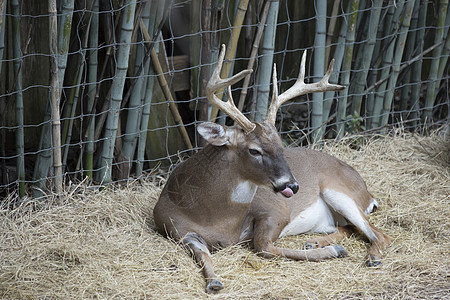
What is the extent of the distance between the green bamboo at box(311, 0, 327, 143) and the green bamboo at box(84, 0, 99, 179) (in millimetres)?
1879

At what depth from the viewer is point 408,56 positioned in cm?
662

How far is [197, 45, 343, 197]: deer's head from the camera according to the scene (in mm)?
4074

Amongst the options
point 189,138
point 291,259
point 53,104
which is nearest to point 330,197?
point 291,259

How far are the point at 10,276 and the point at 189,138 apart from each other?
7.46 ft

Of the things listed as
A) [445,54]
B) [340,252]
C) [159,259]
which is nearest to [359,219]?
[340,252]

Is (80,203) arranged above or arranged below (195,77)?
below

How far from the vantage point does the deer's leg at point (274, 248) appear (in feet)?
14.1

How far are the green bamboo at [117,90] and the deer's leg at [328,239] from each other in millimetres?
1592

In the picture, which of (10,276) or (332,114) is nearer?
(10,276)

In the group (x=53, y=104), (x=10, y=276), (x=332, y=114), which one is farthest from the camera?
(x=332, y=114)

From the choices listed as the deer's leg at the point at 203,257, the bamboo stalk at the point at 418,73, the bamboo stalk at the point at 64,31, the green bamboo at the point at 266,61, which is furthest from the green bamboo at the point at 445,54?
the bamboo stalk at the point at 64,31

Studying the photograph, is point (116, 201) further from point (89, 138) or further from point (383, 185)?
point (383, 185)

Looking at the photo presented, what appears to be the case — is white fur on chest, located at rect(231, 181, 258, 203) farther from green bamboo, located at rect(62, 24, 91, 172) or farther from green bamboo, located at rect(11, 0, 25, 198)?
green bamboo, located at rect(11, 0, 25, 198)

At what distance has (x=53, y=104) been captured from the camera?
471cm
